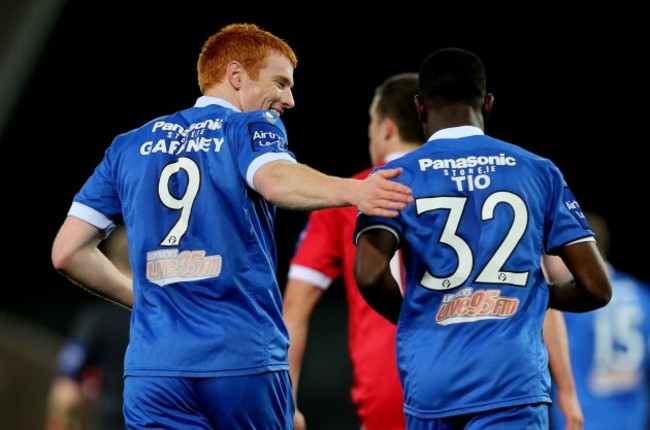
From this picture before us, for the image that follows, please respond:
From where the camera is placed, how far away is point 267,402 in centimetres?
418

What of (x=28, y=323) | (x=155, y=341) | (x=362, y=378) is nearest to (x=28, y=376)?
(x=28, y=323)

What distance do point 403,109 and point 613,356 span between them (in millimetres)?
3326

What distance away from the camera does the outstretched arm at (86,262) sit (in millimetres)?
4613

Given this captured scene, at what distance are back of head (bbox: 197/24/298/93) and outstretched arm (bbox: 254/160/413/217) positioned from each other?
0.72 meters

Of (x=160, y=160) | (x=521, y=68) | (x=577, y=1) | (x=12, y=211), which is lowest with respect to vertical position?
(x=12, y=211)

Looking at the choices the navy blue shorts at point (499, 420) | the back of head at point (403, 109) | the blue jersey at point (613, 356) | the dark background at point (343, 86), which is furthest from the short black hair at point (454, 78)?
the dark background at point (343, 86)

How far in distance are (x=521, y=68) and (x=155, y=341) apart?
33.1 feet

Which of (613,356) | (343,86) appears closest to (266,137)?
(613,356)

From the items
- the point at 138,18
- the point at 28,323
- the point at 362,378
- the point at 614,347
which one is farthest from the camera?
the point at 28,323

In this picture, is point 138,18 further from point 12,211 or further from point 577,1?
point 577,1

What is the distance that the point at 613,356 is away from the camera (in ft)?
27.3

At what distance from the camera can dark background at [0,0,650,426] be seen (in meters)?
13.2

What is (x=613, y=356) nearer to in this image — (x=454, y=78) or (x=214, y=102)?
(x=454, y=78)

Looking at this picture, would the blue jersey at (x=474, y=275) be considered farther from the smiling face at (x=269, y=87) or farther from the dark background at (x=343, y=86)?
the dark background at (x=343, y=86)
